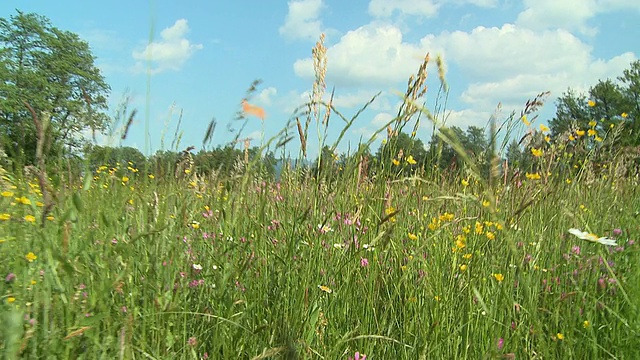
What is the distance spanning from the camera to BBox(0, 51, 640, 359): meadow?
52.9 inches

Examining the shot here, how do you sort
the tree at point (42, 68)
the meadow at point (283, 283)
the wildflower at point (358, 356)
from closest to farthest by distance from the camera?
1. the meadow at point (283, 283)
2. the wildflower at point (358, 356)
3. the tree at point (42, 68)

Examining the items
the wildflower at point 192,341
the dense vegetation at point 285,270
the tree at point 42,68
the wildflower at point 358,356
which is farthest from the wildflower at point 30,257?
the tree at point 42,68

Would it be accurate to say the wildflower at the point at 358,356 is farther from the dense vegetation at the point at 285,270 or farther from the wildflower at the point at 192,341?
the wildflower at the point at 192,341

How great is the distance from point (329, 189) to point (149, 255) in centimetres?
61

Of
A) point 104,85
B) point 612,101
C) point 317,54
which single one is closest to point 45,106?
point 104,85

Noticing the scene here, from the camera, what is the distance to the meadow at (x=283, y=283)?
4.41 ft

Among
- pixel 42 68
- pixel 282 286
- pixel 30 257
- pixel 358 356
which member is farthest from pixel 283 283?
pixel 42 68

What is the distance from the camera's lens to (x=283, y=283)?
1.57 m

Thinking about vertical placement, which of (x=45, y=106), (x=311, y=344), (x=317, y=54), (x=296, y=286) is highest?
(x=45, y=106)

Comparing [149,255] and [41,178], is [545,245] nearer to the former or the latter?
[149,255]

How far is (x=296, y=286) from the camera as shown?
5.23 ft

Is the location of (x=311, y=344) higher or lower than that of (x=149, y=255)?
lower

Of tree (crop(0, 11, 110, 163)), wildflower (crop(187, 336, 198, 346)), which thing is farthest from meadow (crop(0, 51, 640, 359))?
tree (crop(0, 11, 110, 163))

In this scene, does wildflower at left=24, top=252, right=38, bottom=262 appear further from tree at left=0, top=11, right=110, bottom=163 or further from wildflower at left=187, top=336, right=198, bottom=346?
tree at left=0, top=11, right=110, bottom=163
